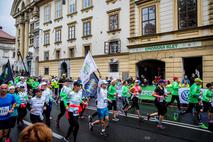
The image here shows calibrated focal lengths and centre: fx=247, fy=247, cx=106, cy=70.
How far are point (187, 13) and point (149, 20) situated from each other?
3.70 meters

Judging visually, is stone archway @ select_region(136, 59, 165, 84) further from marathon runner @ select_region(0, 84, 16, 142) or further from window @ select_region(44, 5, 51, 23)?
window @ select_region(44, 5, 51, 23)

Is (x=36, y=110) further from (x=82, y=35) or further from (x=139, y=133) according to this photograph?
(x=82, y=35)

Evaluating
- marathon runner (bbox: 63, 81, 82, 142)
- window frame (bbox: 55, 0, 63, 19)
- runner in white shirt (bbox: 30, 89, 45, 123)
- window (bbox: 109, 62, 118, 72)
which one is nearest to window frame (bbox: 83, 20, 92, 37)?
window (bbox: 109, 62, 118, 72)

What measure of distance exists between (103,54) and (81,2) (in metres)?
8.19

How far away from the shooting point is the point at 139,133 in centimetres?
845

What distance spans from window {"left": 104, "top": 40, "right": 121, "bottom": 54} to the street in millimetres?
15688

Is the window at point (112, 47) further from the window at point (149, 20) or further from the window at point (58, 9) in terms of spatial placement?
the window at point (58, 9)

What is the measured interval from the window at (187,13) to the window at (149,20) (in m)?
2.55

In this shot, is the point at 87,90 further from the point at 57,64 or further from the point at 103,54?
the point at 57,64

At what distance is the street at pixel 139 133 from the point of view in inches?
305

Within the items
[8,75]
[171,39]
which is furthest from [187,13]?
[8,75]

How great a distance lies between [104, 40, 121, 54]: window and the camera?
25.4 m

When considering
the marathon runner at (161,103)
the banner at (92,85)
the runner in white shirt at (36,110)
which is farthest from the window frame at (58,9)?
the runner in white shirt at (36,110)

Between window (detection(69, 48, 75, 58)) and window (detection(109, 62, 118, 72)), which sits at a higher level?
window (detection(69, 48, 75, 58))
